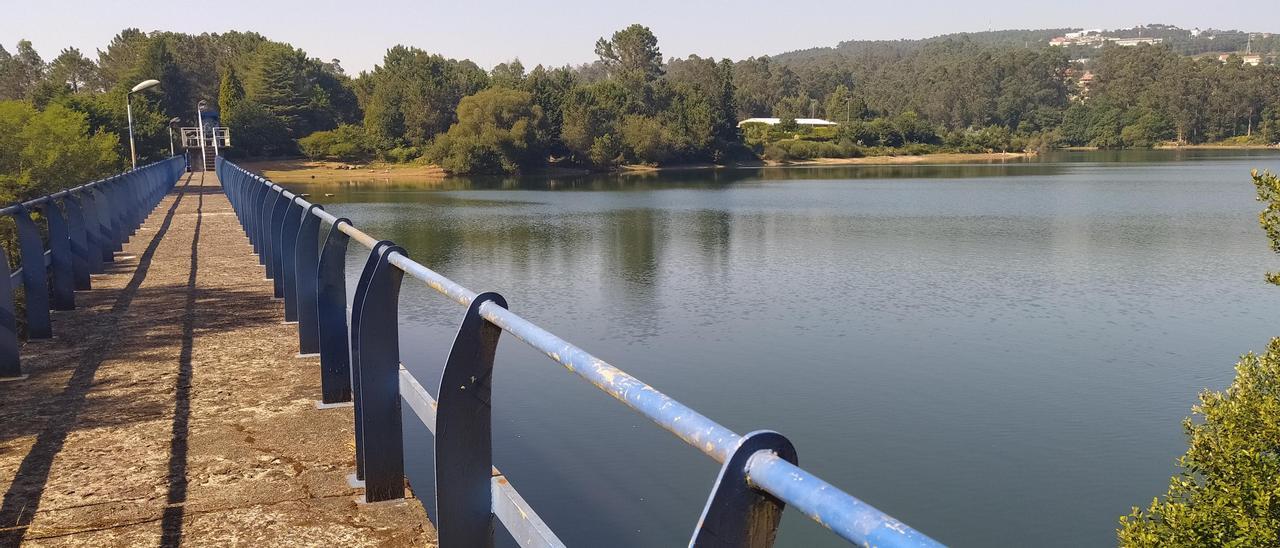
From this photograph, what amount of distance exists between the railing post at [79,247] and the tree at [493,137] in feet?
218

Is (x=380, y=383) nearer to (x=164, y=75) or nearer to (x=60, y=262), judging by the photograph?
(x=60, y=262)

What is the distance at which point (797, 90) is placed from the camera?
171125mm

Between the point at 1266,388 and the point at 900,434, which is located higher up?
the point at 1266,388

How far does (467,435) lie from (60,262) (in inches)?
249

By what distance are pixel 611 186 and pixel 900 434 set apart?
53.8 metres

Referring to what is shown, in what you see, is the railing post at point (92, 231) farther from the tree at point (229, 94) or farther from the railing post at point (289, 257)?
the tree at point (229, 94)

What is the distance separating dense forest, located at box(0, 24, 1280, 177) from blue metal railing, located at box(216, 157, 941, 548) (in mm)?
26546

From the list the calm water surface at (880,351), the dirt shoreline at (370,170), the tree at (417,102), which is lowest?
the calm water surface at (880,351)

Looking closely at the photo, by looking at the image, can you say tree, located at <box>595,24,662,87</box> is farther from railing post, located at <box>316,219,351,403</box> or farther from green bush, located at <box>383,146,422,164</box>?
railing post, located at <box>316,219,351,403</box>

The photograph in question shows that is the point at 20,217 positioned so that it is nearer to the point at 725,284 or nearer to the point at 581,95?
the point at 725,284

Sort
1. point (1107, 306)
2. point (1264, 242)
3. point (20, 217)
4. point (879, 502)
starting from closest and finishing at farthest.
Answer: point (20, 217) < point (879, 502) < point (1107, 306) < point (1264, 242)

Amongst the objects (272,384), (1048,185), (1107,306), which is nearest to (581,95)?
(1048,185)

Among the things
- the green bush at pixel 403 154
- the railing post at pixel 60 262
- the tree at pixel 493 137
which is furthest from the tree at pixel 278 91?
the railing post at pixel 60 262

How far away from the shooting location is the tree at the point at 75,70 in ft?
365
